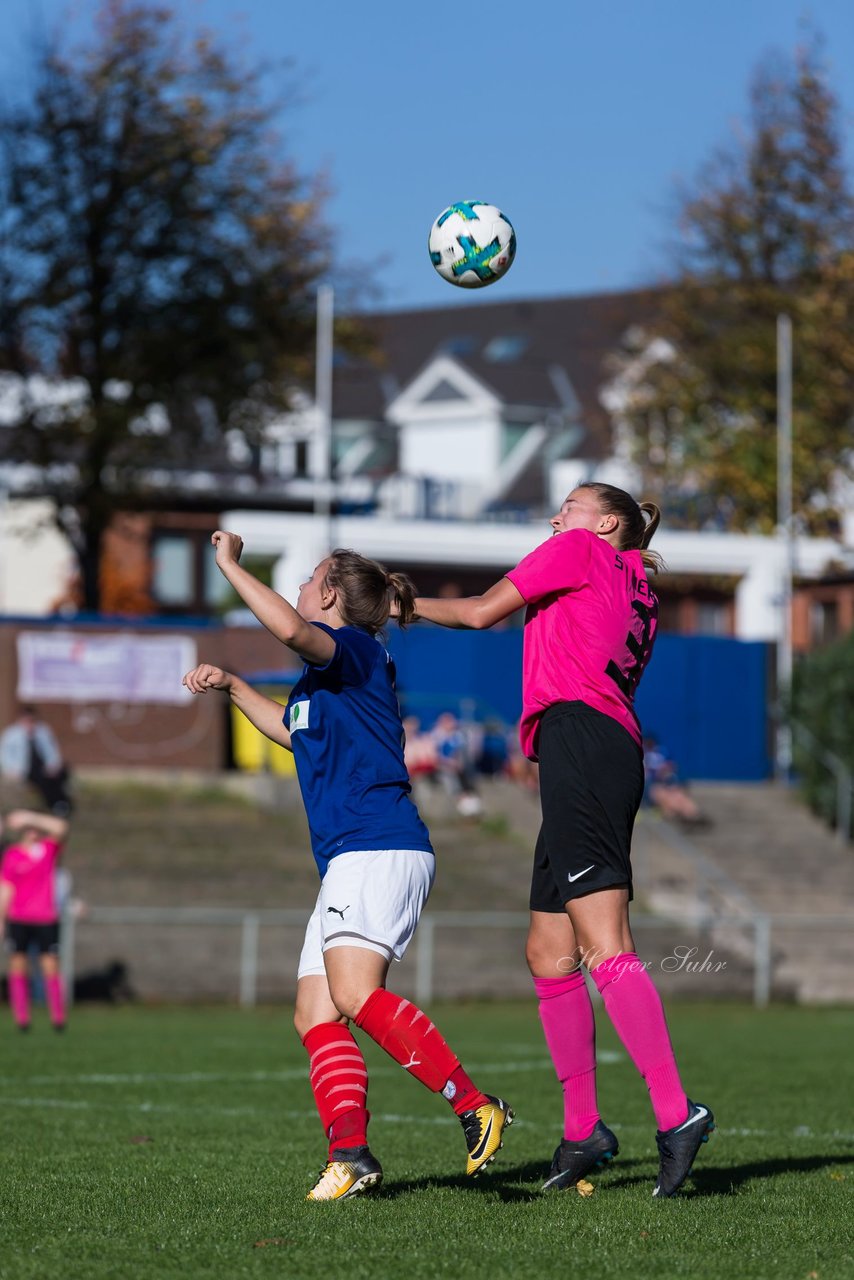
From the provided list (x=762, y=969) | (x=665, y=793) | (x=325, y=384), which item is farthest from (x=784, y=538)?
(x=762, y=969)

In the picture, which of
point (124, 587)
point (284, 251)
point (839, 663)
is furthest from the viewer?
point (124, 587)

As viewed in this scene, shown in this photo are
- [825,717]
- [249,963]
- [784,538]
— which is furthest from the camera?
[784,538]

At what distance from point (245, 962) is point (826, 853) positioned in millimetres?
12078

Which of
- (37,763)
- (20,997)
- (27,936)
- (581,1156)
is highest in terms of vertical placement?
(581,1156)

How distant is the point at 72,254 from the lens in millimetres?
36062

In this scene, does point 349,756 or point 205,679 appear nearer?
point 349,756

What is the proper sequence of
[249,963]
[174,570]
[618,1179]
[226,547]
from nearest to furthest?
[226,547]
[618,1179]
[249,963]
[174,570]

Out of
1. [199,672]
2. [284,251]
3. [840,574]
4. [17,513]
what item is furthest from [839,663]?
[199,672]

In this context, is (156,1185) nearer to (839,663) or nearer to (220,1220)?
(220,1220)

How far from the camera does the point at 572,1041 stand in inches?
261

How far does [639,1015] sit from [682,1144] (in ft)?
1.31

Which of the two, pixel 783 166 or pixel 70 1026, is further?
pixel 783 166

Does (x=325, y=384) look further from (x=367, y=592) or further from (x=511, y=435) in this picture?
(x=511, y=435)

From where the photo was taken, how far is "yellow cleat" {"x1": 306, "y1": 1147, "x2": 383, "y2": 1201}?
6039mm
